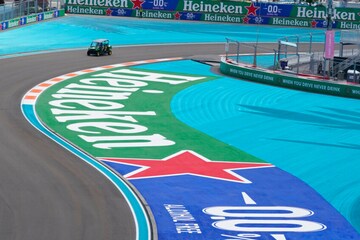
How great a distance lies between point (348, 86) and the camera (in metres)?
39.1

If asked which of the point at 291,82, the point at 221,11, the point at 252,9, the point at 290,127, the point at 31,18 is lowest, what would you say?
the point at 290,127

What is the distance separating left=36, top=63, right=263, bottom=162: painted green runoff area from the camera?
→ 26830 mm

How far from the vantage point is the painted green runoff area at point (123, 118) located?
26830mm

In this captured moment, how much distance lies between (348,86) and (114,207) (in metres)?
22.4

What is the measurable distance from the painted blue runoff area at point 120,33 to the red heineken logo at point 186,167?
29.5 metres

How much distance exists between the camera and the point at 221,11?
7519cm

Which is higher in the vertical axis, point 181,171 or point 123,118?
point 123,118

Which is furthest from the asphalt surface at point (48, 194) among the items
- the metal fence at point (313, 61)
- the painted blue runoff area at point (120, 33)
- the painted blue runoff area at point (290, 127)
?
the painted blue runoff area at point (120, 33)

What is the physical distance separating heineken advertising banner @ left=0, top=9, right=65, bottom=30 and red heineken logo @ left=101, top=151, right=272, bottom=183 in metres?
40.1

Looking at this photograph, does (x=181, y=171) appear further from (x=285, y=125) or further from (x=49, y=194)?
(x=285, y=125)

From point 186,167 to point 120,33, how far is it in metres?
42.8

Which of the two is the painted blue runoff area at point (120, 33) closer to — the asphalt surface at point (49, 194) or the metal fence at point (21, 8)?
the metal fence at point (21, 8)

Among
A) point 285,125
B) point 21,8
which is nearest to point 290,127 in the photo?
point 285,125

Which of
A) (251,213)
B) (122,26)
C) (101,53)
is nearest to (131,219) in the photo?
(251,213)
